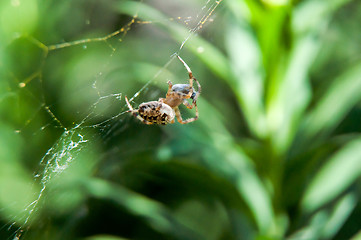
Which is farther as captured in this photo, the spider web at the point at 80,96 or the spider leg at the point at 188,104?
the spider leg at the point at 188,104

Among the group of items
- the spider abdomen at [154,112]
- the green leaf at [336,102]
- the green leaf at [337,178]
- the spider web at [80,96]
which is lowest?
the green leaf at [337,178]

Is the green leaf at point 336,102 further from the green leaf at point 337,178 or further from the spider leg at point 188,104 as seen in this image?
the spider leg at point 188,104

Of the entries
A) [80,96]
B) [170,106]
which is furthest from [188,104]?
[80,96]

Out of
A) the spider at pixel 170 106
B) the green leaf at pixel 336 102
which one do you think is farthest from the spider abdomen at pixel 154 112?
the green leaf at pixel 336 102

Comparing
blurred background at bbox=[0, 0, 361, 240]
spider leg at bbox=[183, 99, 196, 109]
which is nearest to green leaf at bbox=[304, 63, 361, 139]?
blurred background at bbox=[0, 0, 361, 240]

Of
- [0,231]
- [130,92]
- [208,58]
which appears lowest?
[0,231]

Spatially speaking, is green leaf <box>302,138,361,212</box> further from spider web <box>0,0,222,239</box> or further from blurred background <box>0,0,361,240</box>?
spider web <box>0,0,222,239</box>

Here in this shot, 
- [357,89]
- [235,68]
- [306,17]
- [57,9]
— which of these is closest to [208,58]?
[235,68]

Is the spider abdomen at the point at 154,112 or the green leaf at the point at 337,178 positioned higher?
the spider abdomen at the point at 154,112

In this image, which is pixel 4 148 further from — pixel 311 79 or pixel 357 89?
pixel 311 79
